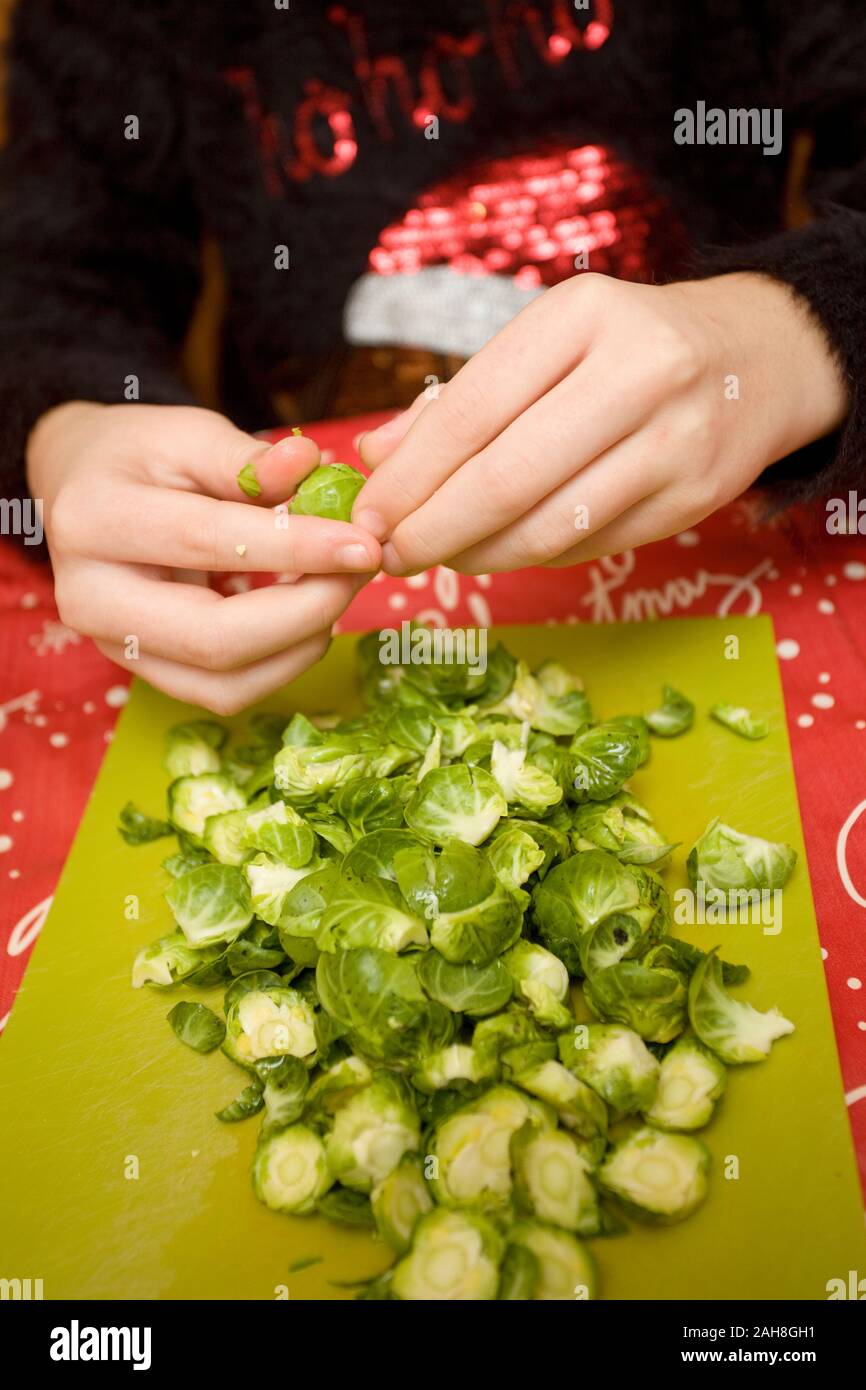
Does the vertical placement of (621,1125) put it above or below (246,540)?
below

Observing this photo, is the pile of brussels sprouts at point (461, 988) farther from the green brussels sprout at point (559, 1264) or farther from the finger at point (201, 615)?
the finger at point (201, 615)

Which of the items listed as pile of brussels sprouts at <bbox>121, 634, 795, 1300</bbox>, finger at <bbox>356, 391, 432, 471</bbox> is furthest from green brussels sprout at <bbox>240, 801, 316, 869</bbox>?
finger at <bbox>356, 391, 432, 471</bbox>

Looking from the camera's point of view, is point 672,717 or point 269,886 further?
point 672,717

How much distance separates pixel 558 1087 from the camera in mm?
919

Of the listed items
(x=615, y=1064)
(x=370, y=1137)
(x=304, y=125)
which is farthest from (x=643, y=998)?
(x=304, y=125)

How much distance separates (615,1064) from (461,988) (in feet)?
0.52

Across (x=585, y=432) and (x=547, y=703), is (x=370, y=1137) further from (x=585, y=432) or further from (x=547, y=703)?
(x=585, y=432)

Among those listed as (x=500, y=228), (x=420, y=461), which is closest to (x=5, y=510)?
(x=420, y=461)

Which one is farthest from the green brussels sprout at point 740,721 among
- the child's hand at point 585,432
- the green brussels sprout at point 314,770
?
the green brussels sprout at point 314,770

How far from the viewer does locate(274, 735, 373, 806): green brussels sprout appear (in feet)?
3.84

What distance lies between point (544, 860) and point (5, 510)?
112 cm

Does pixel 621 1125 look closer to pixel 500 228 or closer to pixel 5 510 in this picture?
pixel 5 510
